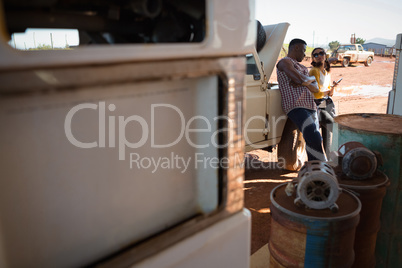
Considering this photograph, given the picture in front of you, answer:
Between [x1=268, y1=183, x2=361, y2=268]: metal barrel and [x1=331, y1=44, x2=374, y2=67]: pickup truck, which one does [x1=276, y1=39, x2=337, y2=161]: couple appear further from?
[x1=331, y1=44, x2=374, y2=67]: pickup truck

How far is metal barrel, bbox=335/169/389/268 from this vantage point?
2600 mm

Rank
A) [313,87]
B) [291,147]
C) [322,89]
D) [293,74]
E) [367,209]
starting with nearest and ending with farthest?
[367,209] < [293,74] < [313,87] < [322,89] < [291,147]

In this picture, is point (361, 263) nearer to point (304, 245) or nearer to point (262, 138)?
point (304, 245)

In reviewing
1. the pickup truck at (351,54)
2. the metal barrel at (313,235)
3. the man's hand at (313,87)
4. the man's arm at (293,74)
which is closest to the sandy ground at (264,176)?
the metal barrel at (313,235)

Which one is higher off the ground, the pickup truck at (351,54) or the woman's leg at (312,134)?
the pickup truck at (351,54)

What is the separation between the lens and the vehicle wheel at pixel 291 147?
5840mm

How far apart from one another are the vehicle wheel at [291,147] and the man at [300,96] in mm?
848

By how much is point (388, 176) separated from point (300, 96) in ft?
7.03

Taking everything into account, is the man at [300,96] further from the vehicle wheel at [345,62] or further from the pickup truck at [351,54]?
the vehicle wheel at [345,62]

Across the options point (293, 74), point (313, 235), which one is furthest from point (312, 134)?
point (313, 235)

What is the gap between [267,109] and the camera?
5.45m

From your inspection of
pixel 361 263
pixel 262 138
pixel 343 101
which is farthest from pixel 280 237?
pixel 343 101

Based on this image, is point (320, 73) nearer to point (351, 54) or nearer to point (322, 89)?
point (322, 89)

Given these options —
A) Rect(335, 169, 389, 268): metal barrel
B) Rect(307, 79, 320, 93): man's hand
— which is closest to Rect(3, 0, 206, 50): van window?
Rect(335, 169, 389, 268): metal barrel
